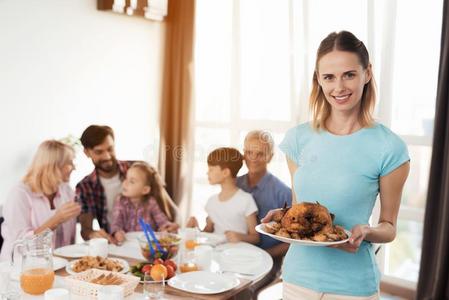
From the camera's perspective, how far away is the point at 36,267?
148cm

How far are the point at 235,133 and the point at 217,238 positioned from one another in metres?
1.54

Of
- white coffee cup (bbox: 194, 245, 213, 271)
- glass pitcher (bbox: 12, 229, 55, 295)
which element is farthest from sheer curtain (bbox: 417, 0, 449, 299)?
glass pitcher (bbox: 12, 229, 55, 295)

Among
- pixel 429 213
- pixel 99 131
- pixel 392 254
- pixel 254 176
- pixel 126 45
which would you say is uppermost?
pixel 126 45

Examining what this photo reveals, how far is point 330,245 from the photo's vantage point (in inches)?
46.9

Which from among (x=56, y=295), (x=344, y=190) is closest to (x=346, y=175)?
(x=344, y=190)

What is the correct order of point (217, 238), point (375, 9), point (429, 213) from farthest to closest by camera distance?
point (375, 9) < point (429, 213) < point (217, 238)

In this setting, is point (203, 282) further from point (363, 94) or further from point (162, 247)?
point (363, 94)

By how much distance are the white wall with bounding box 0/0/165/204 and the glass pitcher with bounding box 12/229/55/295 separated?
124cm

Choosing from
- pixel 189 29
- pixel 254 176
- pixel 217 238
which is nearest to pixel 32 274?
pixel 217 238

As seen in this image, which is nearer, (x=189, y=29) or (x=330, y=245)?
(x=330, y=245)

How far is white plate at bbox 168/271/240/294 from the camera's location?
4.94 feet

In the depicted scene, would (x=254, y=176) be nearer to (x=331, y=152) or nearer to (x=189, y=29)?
(x=331, y=152)

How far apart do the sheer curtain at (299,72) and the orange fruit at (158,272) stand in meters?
1.76

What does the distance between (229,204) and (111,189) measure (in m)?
0.59
